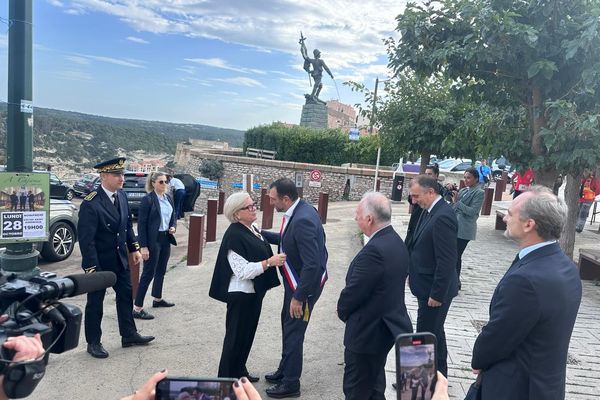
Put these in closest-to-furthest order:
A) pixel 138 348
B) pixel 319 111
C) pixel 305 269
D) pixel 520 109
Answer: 1. pixel 305 269
2. pixel 138 348
3. pixel 520 109
4. pixel 319 111

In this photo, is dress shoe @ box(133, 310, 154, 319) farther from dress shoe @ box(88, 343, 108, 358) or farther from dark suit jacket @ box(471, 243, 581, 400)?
dark suit jacket @ box(471, 243, 581, 400)

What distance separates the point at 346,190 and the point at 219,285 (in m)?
19.3

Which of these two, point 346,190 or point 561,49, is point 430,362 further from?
point 346,190

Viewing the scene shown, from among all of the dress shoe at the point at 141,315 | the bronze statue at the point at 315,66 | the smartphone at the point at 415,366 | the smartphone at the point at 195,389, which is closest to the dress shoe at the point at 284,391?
the dress shoe at the point at 141,315

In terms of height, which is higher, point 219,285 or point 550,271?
point 550,271

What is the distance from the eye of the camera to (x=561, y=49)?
17.7 ft

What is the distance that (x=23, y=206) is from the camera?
5.00 m

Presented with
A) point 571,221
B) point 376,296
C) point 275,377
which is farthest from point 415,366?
point 571,221

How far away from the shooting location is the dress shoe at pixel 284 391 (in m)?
4.15

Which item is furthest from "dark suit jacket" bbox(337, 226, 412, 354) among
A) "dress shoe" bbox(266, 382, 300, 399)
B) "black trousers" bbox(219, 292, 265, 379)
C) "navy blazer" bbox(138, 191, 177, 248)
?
"navy blazer" bbox(138, 191, 177, 248)

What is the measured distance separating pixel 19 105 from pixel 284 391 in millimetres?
3842

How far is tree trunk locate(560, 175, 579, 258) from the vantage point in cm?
781

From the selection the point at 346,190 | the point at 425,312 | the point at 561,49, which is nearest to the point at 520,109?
the point at 561,49

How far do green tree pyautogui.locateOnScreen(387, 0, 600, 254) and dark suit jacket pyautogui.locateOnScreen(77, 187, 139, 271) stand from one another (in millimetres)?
4172
